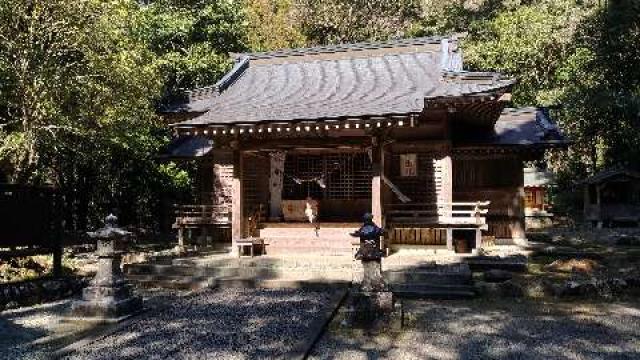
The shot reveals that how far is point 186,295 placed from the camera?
10820 mm

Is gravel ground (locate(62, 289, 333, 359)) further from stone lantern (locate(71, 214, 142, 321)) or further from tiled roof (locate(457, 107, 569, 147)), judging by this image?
tiled roof (locate(457, 107, 569, 147))

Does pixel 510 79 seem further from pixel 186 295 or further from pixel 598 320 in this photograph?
pixel 186 295

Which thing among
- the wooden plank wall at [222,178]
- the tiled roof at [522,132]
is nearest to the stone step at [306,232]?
the wooden plank wall at [222,178]

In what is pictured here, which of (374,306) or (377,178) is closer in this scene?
(374,306)

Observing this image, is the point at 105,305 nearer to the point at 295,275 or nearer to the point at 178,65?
the point at 295,275

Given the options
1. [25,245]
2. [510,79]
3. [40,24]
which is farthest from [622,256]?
[40,24]

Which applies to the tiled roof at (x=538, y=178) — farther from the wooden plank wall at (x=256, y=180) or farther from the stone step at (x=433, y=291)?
the stone step at (x=433, y=291)

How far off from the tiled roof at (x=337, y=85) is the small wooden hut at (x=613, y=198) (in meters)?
15.7

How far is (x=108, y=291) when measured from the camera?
8781mm

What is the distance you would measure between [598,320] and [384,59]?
1283 centimetres

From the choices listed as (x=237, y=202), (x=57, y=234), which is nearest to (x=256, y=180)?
(x=237, y=202)

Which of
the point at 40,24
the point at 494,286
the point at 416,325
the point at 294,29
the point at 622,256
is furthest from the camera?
the point at 294,29

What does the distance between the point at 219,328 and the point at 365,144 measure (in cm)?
699

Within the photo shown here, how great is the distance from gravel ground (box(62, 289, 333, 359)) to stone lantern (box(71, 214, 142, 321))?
380mm
